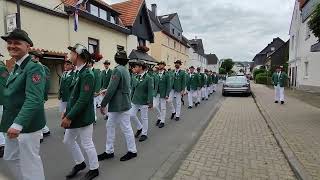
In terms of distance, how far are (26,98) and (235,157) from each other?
3934 millimetres

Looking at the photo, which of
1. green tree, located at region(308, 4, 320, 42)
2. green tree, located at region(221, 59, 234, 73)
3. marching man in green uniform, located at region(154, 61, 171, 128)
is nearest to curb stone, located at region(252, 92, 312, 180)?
marching man in green uniform, located at region(154, 61, 171, 128)

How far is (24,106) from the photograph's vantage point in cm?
327

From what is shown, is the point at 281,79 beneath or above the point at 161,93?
above

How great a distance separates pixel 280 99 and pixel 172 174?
40.3ft

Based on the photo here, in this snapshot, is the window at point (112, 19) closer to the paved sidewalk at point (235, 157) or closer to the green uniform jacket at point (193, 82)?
the green uniform jacket at point (193, 82)

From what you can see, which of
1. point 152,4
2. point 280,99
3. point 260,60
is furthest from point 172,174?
point 260,60

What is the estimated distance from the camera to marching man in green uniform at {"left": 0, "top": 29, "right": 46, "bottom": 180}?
10.9 feet

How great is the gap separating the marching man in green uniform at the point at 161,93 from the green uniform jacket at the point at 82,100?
16.1 ft

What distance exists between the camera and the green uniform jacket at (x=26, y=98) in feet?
10.8

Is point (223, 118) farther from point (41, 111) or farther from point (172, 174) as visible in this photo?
point (41, 111)

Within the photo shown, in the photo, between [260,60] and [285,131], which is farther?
[260,60]

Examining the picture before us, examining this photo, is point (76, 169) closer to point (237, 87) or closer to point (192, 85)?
point (192, 85)

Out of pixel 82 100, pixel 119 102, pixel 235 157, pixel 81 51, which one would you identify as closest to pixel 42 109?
pixel 82 100

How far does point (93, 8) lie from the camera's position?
21250mm
